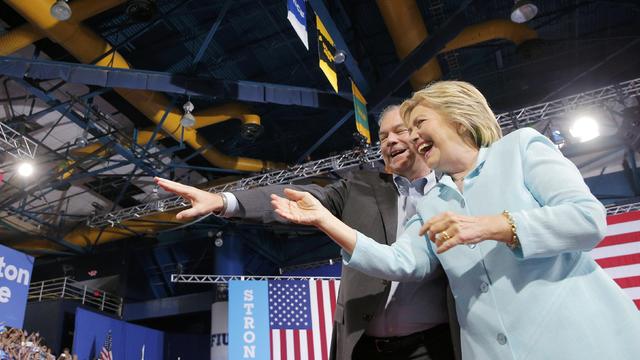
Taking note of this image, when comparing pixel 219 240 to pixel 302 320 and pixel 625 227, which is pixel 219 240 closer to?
pixel 302 320

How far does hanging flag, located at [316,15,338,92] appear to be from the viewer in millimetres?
5733

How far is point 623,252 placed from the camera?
17.8 ft

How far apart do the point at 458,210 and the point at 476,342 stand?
12.2 inches

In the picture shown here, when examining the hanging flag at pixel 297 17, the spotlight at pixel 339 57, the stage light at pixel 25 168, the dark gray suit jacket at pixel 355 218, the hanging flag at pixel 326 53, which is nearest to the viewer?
the dark gray suit jacket at pixel 355 218

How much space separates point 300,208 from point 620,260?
537cm

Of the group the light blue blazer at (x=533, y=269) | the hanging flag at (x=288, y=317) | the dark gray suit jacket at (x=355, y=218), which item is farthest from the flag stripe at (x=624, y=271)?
the light blue blazer at (x=533, y=269)

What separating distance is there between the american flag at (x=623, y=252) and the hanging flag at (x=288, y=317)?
4.33 metres

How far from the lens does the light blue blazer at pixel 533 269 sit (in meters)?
0.94

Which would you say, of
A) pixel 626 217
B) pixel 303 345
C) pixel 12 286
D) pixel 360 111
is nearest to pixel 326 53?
pixel 360 111

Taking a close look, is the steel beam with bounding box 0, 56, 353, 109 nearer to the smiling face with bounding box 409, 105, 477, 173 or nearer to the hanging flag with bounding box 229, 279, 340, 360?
the hanging flag with bounding box 229, 279, 340, 360

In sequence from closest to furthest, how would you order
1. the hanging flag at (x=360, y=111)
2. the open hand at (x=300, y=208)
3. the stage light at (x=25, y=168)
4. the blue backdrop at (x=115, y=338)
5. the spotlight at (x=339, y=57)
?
the open hand at (x=300, y=208)
the spotlight at (x=339, y=57)
the hanging flag at (x=360, y=111)
the stage light at (x=25, y=168)
the blue backdrop at (x=115, y=338)

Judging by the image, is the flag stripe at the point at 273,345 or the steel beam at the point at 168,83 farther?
the flag stripe at the point at 273,345

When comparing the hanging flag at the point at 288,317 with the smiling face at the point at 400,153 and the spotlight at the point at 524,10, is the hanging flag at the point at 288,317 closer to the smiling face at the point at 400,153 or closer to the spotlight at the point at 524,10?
the spotlight at the point at 524,10

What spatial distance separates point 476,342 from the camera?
1101mm
